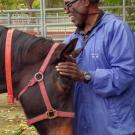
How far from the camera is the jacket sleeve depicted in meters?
2.74

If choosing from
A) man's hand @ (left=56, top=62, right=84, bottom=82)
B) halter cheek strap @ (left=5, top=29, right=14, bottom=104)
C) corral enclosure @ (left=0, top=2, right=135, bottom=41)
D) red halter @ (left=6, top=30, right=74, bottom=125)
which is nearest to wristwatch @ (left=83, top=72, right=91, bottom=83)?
man's hand @ (left=56, top=62, right=84, bottom=82)

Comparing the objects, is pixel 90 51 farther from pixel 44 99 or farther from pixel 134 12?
pixel 134 12

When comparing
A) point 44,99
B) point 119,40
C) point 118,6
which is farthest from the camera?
point 118,6

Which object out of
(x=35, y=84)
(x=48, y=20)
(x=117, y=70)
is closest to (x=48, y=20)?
(x=48, y=20)

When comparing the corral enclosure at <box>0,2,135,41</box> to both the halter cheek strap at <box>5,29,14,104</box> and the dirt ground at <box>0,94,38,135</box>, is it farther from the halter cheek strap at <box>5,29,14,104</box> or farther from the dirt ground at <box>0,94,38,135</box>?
the halter cheek strap at <box>5,29,14,104</box>

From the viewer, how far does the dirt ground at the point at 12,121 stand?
6.91m

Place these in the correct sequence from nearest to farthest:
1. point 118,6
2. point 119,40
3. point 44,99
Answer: point 44,99 → point 119,40 → point 118,6

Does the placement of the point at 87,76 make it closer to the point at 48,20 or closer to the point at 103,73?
the point at 103,73

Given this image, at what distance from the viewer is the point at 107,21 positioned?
9.46 ft

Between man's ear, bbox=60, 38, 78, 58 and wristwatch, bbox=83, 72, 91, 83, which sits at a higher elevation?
man's ear, bbox=60, 38, 78, 58

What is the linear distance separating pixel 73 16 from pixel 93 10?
144mm

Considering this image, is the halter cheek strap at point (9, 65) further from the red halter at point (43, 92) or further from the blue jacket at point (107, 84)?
the blue jacket at point (107, 84)

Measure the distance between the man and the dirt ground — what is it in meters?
3.73

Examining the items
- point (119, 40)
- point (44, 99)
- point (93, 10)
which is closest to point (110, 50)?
point (119, 40)
